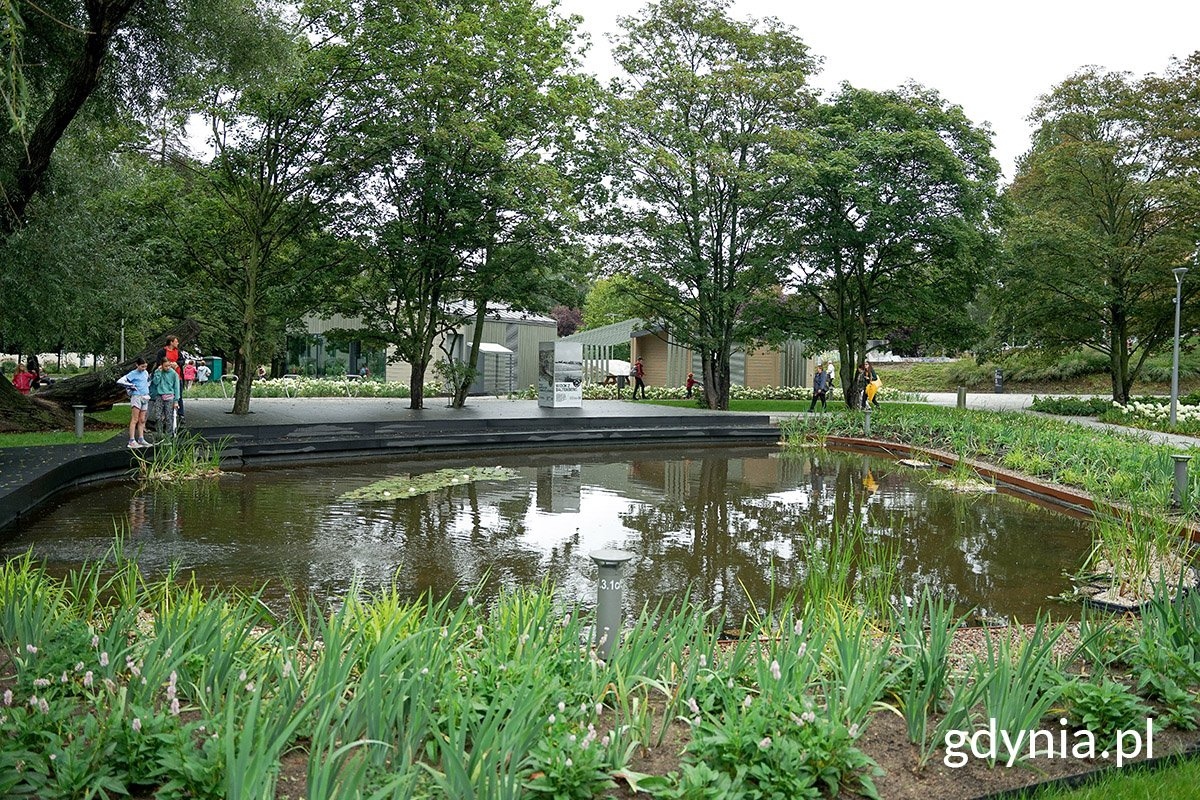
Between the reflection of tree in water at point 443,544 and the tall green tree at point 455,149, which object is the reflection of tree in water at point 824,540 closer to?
the reflection of tree in water at point 443,544

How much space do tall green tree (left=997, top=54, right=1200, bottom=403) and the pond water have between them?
15.5m

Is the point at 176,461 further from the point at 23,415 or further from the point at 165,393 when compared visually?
the point at 23,415

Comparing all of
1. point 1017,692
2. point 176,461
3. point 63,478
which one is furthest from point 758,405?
point 1017,692

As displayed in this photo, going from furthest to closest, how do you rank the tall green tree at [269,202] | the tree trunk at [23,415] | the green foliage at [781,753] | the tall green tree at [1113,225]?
the tall green tree at [1113,225]
the tall green tree at [269,202]
the tree trunk at [23,415]
the green foliage at [781,753]

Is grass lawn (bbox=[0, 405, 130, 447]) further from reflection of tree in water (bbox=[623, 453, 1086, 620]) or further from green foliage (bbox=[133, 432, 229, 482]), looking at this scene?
reflection of tree in water (bbox=[623, 453, 1086, 620])

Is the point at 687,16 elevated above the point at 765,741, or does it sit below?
above

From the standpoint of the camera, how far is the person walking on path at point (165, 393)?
15055 millimetres

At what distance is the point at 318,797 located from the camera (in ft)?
7.94

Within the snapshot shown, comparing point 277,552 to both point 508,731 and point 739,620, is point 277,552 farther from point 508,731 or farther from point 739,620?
point 508,731

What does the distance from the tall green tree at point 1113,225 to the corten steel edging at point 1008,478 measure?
1094 cm

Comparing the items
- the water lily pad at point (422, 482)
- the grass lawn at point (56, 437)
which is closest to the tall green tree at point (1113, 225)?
the water lily pad at point (422, 482)

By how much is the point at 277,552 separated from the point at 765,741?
617 cm

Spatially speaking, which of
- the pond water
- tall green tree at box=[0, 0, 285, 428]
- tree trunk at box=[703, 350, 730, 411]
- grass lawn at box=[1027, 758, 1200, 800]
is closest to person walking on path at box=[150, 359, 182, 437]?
tall green tree at box=[0, 0, 285, 428]

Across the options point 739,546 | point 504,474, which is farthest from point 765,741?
point 504,474
